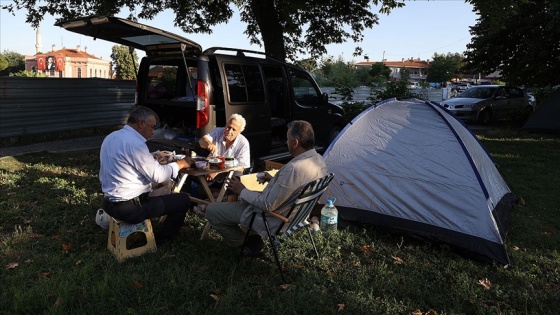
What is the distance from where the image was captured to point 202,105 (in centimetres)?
571

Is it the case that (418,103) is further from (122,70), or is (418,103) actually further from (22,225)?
(122,70)

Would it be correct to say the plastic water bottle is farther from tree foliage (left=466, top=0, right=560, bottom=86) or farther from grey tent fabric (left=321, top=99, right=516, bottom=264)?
tree foliage (left=466, top=0, right=560, bottom=86)

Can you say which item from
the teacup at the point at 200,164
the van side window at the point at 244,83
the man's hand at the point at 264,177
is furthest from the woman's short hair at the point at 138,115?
the van side window at the point at 244,83

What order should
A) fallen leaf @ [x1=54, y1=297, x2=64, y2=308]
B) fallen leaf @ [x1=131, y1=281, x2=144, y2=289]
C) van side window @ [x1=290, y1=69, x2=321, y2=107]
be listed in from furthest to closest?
van side window @ [x1=290, y1=69, x2=321, y2=107] → fallen leaf @ [x1=131, y1=281, x2=144, y2=289] → fallen leaf @ [x1=54, y1=297, x2=64, y2=308]

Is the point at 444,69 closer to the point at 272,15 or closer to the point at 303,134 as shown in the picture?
the point at 272,15

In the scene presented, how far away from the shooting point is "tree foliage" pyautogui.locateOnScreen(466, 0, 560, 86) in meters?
13.9

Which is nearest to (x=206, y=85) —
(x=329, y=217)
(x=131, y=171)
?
(x=131, y=171)

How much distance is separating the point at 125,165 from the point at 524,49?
53.6ft

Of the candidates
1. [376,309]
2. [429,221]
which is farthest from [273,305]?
[429,221]

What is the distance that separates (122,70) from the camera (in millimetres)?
50406

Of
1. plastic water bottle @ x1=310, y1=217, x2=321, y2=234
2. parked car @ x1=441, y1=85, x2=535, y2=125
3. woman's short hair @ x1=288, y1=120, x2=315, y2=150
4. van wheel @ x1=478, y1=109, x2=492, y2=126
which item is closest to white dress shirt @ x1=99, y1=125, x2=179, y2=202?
woman's short hair @ x1=288, y1=120, x2=315, y2=150

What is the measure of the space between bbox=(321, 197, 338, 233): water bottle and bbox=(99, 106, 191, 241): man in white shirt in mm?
1840

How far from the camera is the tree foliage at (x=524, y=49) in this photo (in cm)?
1386

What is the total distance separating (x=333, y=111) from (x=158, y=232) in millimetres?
5502
